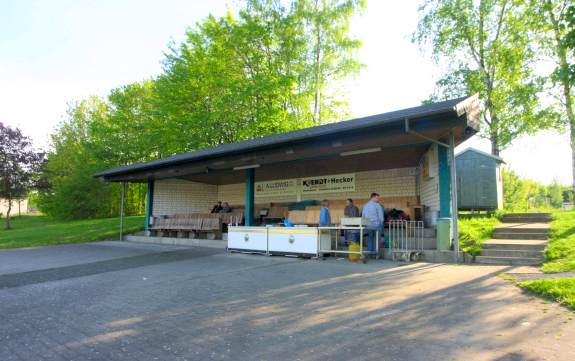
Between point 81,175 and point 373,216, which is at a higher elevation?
point 81,175

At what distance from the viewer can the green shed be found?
16.3 meters

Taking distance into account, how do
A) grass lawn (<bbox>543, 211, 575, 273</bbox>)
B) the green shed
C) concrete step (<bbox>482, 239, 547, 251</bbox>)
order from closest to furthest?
grass lawn (<bbox>543, 211, 575, 273</bbox>)
concrete step (<bbox>482, 239, 547, 251</bbox>)
the green shed

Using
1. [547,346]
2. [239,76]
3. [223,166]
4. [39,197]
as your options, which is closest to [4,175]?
[39,197]

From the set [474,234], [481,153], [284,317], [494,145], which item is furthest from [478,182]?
[284,317]

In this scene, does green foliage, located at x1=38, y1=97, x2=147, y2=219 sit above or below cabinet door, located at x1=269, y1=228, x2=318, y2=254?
above

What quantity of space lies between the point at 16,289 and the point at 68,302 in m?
1.96

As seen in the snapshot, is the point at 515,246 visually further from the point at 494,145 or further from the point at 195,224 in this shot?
the point at 494,145

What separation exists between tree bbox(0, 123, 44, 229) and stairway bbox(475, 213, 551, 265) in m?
30.0

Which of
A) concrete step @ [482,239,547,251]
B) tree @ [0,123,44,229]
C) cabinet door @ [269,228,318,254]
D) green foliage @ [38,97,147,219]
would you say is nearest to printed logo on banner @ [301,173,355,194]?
cabinet door @ [269,228,318,254]

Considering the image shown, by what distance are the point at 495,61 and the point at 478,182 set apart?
8.49 metres

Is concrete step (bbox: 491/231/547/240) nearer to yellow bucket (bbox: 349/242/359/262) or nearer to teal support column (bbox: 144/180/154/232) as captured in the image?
yellow bucket (bbox: 349/242/359/262)

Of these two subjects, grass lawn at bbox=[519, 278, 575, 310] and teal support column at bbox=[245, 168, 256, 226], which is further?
teal support column at bbox=[245, 168, 256, 226]

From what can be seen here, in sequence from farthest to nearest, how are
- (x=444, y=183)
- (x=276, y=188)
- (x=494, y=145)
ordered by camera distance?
(x=494, y=145), (x=276, y=188), (x=444, y=183)

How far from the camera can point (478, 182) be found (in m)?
16.5
